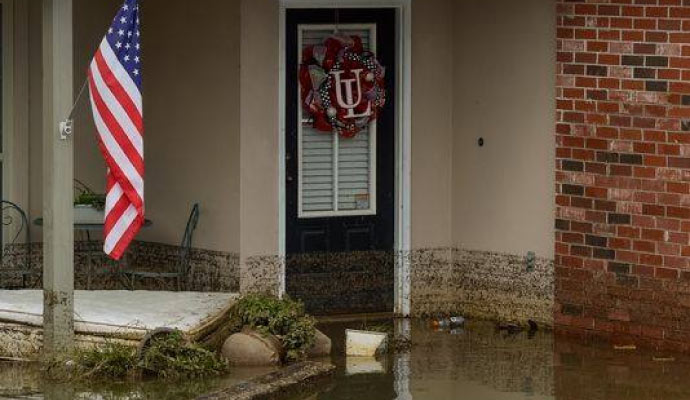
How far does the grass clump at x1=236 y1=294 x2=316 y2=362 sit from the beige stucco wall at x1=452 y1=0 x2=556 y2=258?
247cm

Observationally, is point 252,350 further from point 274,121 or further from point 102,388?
point 274,121

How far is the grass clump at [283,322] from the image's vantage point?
41.3 ft

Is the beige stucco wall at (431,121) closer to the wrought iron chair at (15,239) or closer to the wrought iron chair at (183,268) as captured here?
the wrought iron chair at (183,268)

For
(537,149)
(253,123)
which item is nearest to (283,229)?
(253,123)

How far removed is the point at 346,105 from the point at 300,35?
709mm

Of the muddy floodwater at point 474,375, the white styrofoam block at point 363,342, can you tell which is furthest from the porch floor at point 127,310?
the white styrofoam block at point 363,342

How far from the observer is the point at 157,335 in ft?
39.1

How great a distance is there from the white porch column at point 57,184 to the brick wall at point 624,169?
167 inches

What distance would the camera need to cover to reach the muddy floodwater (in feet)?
38.4

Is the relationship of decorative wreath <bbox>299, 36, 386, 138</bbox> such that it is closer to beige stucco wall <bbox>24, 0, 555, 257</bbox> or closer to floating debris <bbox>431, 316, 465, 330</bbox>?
beige stucco wall <bbox>24, 0, 555, 257</bbox>

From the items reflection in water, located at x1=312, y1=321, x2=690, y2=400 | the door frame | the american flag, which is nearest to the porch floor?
the american flag

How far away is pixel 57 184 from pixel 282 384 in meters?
2.11

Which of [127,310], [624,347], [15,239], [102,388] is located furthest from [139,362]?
[624,347]

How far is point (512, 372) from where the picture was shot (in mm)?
12703
